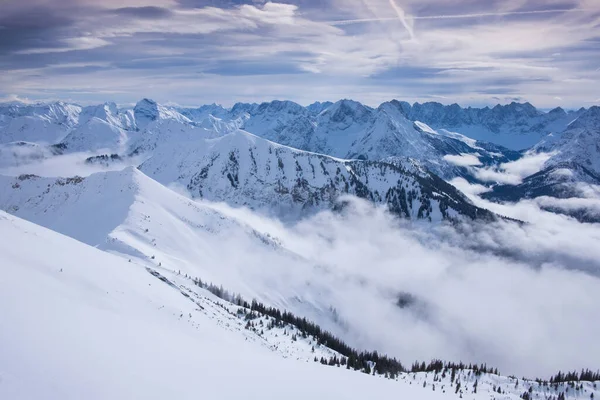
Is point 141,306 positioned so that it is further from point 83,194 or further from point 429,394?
point 83,194

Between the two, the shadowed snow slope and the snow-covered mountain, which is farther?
the snow-covered mountain

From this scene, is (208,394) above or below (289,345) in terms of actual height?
above

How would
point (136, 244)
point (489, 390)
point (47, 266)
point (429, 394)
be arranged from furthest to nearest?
point (136, 244), point (489, 390), point (429, 394), point (47, 266)

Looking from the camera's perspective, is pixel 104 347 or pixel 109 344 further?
pixel 109 344

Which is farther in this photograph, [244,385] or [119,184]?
[119,184]

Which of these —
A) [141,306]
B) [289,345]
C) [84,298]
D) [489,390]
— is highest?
[84,298]

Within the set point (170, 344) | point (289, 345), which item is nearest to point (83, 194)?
point (289, 345)

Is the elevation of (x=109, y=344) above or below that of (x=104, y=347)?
below

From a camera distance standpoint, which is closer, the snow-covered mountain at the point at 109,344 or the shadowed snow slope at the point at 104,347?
the shadowed snow slope at the point at 104,347
